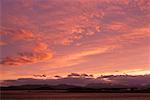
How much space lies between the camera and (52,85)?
17.2 feet

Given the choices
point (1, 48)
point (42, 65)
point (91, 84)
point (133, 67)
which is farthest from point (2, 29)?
point (133, 67)

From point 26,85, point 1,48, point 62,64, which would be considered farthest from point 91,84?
point 1,48

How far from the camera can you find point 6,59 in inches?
203

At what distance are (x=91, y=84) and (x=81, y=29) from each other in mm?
680

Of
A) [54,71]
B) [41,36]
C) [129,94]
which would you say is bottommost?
[129,94]

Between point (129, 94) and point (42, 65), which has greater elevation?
point (42, 65)

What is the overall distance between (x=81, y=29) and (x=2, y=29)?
95cm

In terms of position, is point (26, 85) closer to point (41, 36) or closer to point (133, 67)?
point (41, 36)

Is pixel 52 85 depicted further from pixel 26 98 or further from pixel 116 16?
pixel 116 16

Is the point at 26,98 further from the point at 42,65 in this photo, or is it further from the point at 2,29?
the point at 2,29

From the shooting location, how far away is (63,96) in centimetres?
519

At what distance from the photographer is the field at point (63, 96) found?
5160 mm

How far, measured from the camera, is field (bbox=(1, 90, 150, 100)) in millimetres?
5160

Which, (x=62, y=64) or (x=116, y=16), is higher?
(x=116, y=16)
